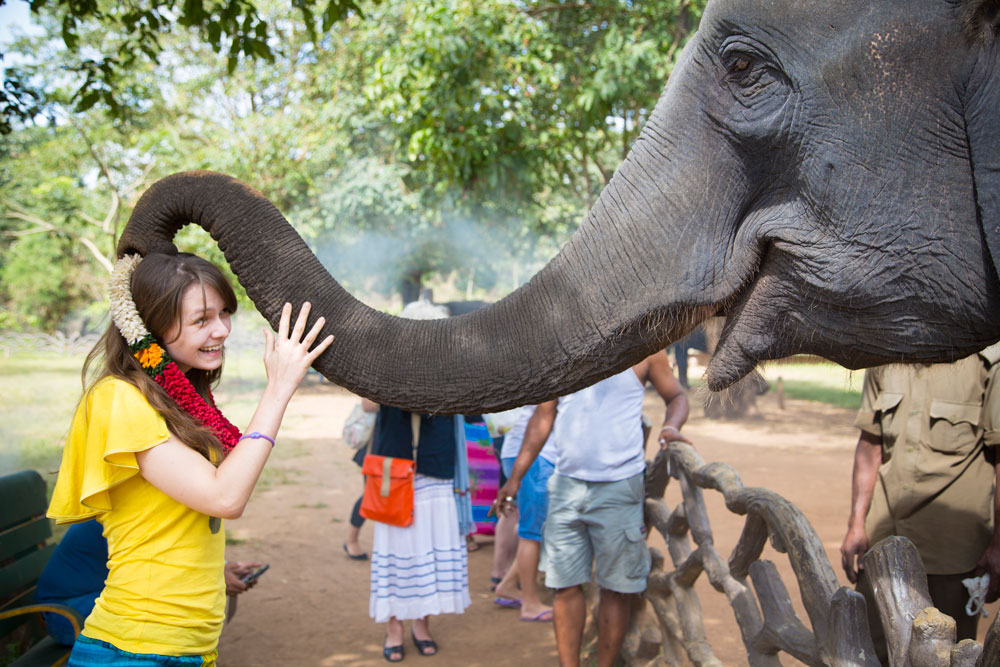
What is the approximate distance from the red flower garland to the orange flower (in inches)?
1.1

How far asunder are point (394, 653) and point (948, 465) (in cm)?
330

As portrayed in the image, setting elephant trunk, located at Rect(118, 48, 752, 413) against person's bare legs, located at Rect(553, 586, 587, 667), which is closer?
elephant trunk, located at Rect(118, 48, 752, 413)

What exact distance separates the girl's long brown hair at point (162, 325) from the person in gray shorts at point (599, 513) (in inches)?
87.9

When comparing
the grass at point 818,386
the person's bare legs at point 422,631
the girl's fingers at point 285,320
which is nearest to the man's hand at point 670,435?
the person's bare legs at point 422,631

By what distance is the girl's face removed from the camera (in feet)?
7.32

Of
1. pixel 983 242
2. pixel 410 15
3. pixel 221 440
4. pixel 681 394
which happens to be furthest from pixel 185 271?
pixel 410 15

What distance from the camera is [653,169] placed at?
5.81ft

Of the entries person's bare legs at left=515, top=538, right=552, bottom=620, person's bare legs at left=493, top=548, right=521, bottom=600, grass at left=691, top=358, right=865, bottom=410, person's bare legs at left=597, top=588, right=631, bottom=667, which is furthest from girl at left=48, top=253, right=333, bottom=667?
grass at left=691, top=358, right=865, bottom=410

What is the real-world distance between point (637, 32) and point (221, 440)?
8.03m

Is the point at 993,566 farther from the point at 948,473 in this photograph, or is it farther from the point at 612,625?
the point at 612,625

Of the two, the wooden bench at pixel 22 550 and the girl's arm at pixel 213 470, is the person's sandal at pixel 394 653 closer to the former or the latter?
the wooden bench at pixel 22 550

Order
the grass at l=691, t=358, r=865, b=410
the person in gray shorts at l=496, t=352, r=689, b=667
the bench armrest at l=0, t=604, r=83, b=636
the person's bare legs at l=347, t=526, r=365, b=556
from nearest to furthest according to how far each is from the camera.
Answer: the bench armrest at l=0, t=604, r=83, b=636, the person in gray shorts at l=496, t=352, r=689, b=667, the person's bare legs at l=347, t=526, r=365, b=556, the grass at l=691, t=358, r=865, b=410

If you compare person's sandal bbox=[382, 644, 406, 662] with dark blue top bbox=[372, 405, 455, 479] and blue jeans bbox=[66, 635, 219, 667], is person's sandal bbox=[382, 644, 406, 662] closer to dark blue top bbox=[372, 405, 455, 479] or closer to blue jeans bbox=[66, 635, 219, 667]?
dark blue top bbox=[372, 405, 455, 479]

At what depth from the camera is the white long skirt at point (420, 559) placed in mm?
4883
